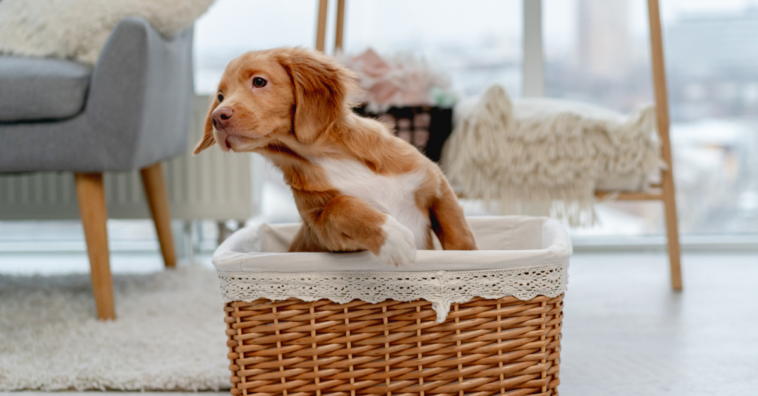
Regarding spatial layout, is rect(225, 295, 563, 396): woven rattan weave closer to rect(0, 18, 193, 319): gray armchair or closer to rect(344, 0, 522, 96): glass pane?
rect(0, 18, 193, 319): gray armchair

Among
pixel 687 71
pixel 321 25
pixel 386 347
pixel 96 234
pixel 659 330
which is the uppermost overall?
pixel 321 25

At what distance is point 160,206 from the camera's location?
6.07ft

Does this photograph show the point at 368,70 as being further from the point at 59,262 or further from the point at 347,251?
the point at 59,262

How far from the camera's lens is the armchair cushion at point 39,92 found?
1319mm

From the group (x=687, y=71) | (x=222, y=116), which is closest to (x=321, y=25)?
(x=222, y=116)

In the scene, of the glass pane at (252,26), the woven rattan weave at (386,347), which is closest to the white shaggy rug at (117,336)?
the woven rattan weave at (386,347)

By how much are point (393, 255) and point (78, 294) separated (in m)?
1.19

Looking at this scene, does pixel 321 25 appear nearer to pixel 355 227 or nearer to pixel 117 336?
pixel 117 336

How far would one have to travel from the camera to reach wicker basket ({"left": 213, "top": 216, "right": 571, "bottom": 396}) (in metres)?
0.81

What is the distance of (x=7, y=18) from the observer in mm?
1588

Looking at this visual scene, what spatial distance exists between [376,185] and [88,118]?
82 centimetres

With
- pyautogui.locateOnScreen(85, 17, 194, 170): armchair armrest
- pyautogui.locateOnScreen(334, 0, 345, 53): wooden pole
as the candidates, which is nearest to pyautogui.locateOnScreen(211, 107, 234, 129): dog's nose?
pyautogui.locateOnScreen(85, 17, 194, 170): armchair armrest

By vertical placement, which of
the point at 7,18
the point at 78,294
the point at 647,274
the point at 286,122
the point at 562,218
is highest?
the point at 7,18

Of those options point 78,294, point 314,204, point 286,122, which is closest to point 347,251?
point 314,204
